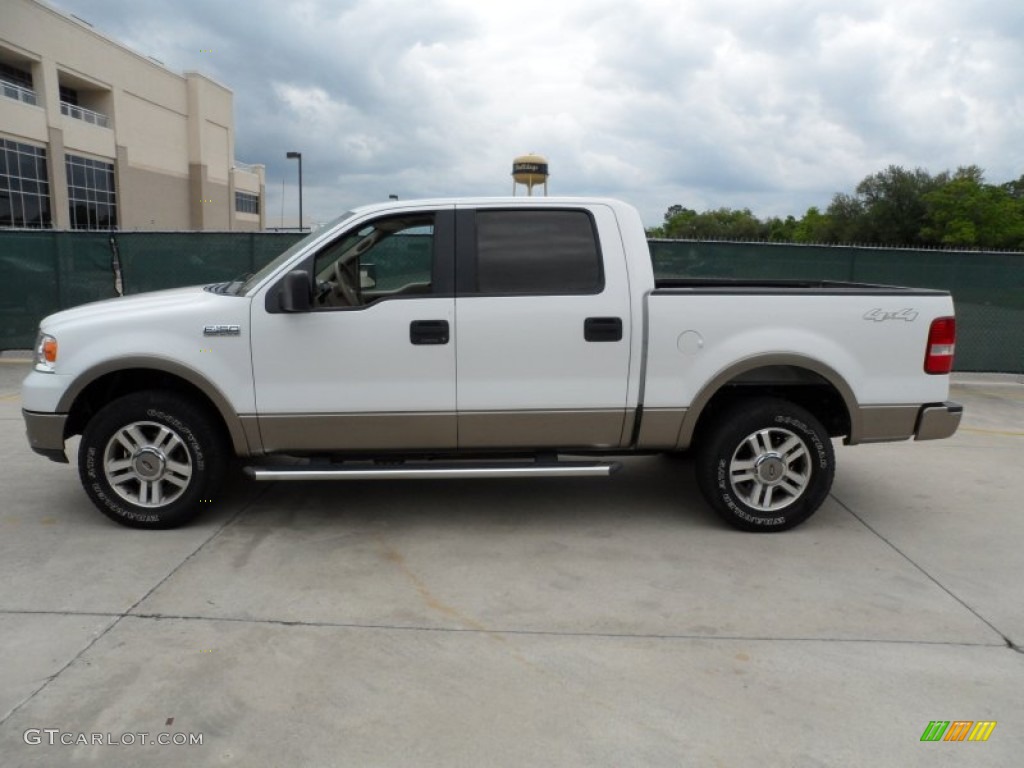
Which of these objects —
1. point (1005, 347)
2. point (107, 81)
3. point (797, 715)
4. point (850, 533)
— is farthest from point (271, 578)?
point (107, 81)

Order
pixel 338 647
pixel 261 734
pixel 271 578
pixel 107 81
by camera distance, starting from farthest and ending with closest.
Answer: pixel 107 81
pixel 271 578
pixel 338 647
pixel 261 734

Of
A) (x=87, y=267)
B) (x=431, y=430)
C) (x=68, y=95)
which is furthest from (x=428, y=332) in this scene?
(x=68, y=95)

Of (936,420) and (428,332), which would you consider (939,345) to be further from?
(428,332)

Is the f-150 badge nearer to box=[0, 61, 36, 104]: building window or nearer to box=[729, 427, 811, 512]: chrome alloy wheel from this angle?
box=[729, 427, 811, 512]: chrome alloy wheel

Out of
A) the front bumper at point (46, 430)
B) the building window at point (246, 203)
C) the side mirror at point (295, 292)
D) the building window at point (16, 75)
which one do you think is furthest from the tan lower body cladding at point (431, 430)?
the building window at point (246, 203)

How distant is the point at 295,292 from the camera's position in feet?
14.9

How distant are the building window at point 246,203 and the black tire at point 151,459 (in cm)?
6704

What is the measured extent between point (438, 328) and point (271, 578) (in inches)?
64.5

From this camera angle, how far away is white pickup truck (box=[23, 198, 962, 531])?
4738 millimetres

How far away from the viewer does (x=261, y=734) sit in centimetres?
293

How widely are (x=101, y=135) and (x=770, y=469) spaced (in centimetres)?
5375

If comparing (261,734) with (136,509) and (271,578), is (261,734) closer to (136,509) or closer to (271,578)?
(271,578)

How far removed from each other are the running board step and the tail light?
1987mm
